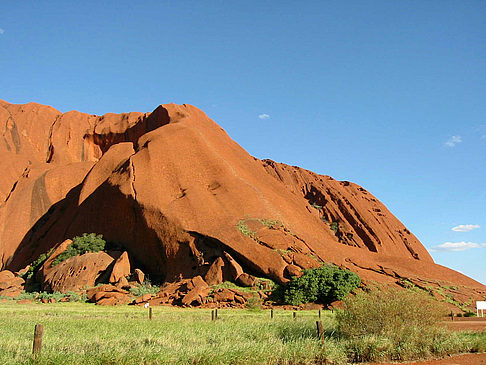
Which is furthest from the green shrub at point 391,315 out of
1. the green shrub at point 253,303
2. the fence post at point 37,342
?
the green shrub at point 253,303

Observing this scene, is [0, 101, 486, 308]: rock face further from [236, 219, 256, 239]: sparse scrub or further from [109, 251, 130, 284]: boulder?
[109, 251, 130, 284]: boulder

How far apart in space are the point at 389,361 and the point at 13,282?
39.7m

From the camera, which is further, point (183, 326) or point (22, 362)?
point (183, 326)

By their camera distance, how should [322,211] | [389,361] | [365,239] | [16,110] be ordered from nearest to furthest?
[389,361], [365,239], [322,211], [16,110]

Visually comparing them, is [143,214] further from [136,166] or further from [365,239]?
[365,239]

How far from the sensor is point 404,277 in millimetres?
34781

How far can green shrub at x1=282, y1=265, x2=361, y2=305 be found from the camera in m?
29.1

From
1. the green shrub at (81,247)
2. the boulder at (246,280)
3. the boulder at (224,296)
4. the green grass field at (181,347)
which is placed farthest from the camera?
the green shrub at (81,247)

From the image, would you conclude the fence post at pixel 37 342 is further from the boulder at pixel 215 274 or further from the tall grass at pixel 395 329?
the boulder at pixel 215 274

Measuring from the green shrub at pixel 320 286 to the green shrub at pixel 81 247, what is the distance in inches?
779

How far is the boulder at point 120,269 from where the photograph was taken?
35.7 metres

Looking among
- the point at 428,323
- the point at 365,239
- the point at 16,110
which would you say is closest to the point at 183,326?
the point at 428,323

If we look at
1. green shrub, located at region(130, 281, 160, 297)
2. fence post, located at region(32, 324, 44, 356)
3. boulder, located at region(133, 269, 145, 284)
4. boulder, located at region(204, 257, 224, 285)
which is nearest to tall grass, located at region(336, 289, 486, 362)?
fence post, located at region(32, 324, 44, 356)

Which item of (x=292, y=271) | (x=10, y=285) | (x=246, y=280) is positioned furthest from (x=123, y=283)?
(x=10, y=285)
